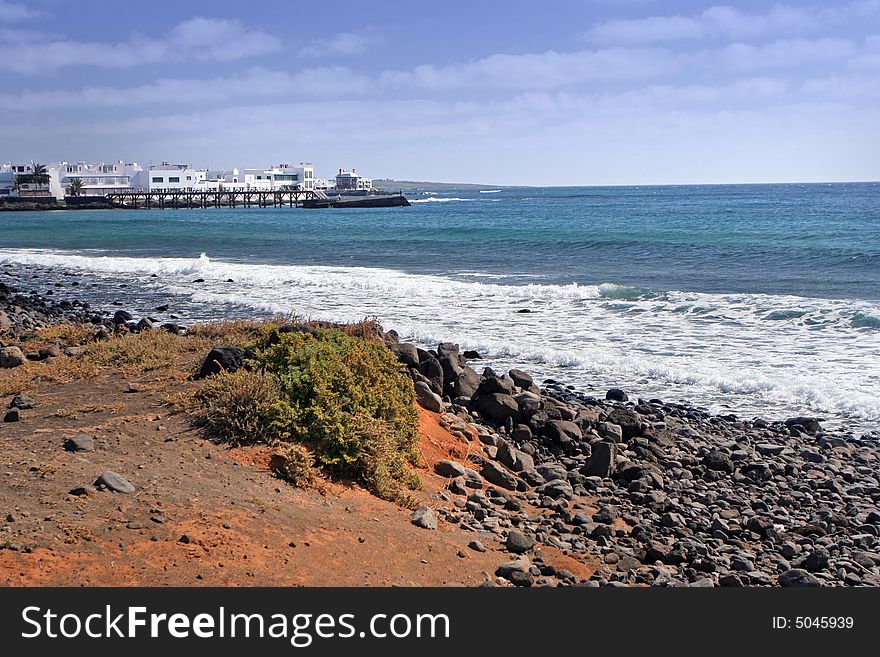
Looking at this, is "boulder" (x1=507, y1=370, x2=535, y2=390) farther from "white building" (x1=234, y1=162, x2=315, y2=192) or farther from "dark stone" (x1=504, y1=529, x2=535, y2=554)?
"white building" (x1=234, y1=162, x2=315, y2=192)

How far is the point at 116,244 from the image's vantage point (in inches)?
1897

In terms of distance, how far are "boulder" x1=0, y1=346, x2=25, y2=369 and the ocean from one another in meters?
7.23

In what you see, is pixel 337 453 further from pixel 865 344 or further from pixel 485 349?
pixel 865 344

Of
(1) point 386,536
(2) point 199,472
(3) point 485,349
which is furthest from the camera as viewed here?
(3) point 485,349

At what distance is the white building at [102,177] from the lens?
128625 millimetres

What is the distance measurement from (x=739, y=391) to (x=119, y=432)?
868 cm

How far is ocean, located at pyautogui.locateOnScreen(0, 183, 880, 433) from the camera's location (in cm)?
1332

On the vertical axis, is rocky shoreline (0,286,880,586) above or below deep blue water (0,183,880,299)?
below

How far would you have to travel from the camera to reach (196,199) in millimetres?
122062

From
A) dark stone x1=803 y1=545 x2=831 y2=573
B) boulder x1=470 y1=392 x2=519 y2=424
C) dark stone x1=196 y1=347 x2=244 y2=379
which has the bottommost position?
dark stone x1=803 y1=545 x2=831 y2=573

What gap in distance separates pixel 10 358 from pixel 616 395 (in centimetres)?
796

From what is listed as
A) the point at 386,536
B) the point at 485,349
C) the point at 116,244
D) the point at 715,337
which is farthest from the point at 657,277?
the point at 116,244

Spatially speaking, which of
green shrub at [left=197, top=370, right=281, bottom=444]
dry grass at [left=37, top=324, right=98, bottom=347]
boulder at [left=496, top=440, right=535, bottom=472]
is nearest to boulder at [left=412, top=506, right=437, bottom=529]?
green shrub at [left=197, top=370, right=281, bottom=444]

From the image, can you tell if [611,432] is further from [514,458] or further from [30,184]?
[30,184]
